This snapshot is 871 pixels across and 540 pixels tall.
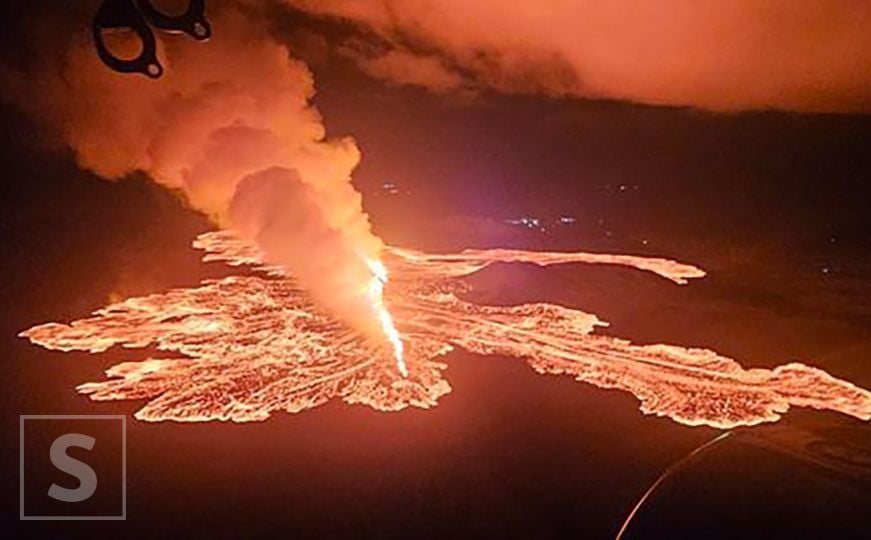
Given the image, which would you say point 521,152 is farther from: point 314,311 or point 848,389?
point 848,389

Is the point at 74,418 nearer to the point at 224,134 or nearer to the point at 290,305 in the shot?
the point at 290,305

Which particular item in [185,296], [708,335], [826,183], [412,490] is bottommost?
[412,490]

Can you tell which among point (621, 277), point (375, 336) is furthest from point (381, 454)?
point (621, 277)

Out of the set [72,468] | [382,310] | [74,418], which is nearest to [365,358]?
[382,310]

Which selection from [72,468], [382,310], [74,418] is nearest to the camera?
[72,468]

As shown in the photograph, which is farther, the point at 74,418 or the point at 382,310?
the point at 382,310

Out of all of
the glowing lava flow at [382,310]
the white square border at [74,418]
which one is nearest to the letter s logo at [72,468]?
the white square border at [74,418]

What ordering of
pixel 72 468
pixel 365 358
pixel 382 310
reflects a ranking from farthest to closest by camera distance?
pixel 382 310 → pixel 365 358 → pixel 72 468

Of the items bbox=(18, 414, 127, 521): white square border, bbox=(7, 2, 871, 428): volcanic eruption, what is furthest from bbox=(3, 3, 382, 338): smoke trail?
bbox=(18, 414, 127, 521): white square border
